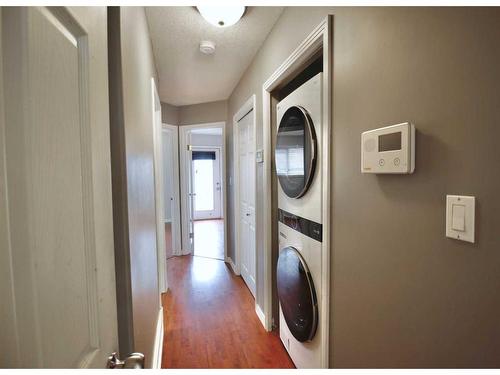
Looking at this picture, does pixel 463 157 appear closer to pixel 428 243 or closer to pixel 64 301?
pixel 428 243

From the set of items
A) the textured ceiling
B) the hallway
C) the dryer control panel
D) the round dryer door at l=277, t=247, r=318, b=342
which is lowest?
the hallway

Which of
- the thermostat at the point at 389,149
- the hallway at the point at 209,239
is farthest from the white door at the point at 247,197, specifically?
the thermostat at the point at 389,149

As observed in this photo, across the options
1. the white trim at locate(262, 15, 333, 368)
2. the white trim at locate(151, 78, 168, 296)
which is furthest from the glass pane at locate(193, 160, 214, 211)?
the white trim at locate(262, 15, 333, 368)

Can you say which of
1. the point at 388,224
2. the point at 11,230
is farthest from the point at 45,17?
the point at 388,224

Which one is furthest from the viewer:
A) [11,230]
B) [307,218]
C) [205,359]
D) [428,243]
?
[205,359]

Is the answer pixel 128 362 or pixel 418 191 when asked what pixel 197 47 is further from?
pixel 128 362

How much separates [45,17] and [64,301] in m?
0.50

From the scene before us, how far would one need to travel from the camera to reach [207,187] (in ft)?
24.4

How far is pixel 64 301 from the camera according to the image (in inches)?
17.6

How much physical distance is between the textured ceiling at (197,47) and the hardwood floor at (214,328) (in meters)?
2.41

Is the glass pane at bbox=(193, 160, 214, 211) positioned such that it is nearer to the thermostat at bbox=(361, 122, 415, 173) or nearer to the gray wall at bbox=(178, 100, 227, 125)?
the gray wall at bbox=(178, 100, 227, 125)

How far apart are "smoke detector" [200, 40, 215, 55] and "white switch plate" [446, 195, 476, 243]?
1.98 m

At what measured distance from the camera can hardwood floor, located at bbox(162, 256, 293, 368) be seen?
5.81ft

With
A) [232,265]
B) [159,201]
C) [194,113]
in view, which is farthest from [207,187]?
[159,201]
